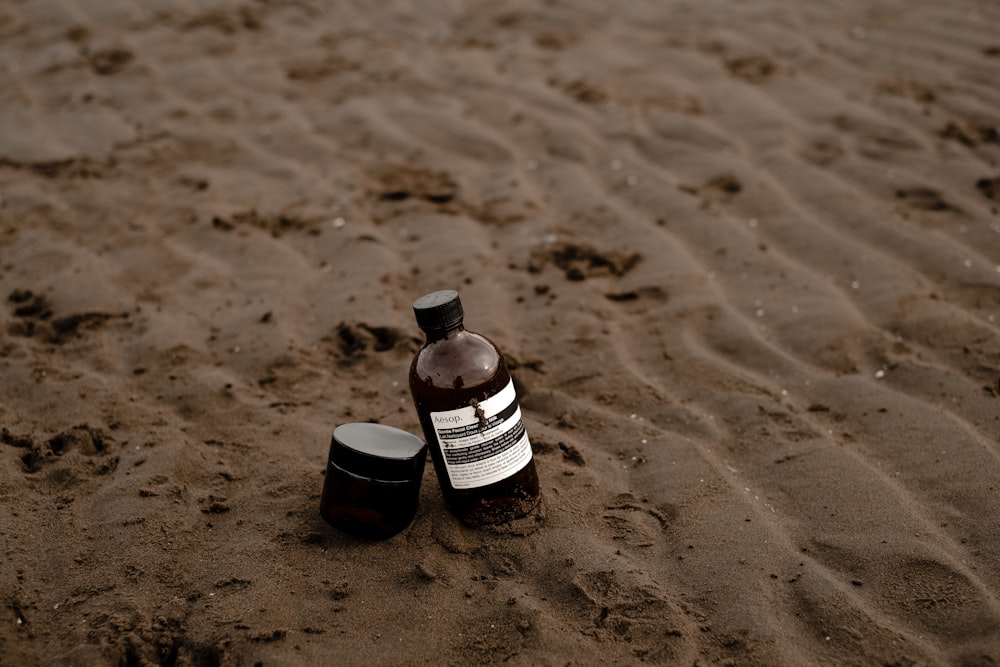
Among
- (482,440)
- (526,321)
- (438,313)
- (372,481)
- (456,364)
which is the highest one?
(438,313)

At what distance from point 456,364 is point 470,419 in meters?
0.13

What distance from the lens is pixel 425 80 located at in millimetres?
4672

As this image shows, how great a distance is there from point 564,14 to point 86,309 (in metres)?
3.48

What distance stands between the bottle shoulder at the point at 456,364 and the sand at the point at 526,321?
1.25 ft

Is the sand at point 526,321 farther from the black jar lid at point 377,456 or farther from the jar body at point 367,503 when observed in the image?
the black jar lid at point 377,456

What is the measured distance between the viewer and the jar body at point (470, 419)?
6.48 feet

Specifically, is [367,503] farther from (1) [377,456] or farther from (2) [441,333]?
(2) [441,333]

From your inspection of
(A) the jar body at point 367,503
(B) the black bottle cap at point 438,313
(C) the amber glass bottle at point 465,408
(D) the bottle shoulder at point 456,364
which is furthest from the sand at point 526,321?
(B) the black bottle cap at point 438,313

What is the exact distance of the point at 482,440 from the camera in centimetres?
199

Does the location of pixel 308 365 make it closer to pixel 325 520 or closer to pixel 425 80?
pixel 325 520

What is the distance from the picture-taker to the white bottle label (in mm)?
1972

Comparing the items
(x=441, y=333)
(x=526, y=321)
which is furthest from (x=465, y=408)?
(x=526, y=321)

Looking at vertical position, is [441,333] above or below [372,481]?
above

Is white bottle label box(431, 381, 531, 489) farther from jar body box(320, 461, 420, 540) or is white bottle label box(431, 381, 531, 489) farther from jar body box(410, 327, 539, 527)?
jar body box(320, 461, 420, 540)
